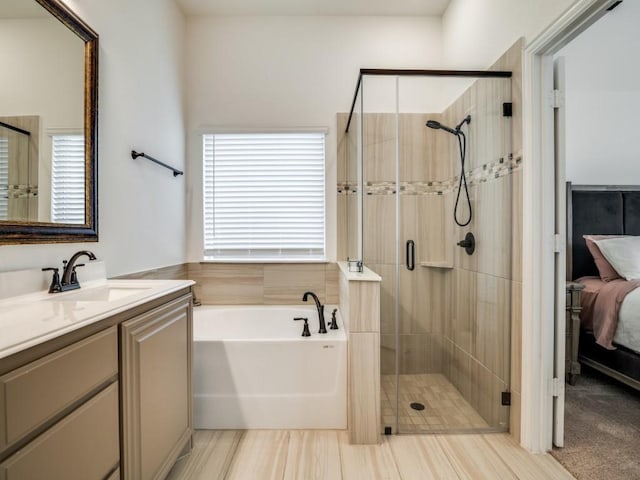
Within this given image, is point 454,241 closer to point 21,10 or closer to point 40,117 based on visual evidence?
point 40,117

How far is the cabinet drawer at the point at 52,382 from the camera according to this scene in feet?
2.30

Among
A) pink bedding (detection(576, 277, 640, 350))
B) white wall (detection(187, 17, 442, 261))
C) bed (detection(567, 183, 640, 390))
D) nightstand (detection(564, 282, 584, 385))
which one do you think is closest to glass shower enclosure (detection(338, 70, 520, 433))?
white wall (detection(187, 17, 442, 261))

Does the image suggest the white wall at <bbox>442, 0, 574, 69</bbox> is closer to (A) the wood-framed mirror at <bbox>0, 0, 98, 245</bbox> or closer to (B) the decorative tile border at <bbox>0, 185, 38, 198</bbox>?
(A) the wood-framed mirror at <bbox>0, 0, 98, 245</bbox>

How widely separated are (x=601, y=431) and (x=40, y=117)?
10.8ft

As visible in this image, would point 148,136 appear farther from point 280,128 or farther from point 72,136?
point 280,128

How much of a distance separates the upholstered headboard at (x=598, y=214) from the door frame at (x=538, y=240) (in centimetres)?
166

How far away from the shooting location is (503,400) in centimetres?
188

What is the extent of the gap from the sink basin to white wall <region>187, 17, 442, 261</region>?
1.45 m

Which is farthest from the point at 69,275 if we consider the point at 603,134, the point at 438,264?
the point at 603,134

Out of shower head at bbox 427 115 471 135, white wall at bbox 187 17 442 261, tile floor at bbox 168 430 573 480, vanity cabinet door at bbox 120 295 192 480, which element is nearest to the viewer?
vanity cabinet door at bbox 120 295 192 480

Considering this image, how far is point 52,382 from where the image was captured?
82 cm

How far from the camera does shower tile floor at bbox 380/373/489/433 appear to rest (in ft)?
6.32

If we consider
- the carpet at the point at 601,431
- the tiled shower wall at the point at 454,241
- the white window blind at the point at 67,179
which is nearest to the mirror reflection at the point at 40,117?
the white window blind at the point at 67,179

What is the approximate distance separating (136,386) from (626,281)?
3.29 metres
